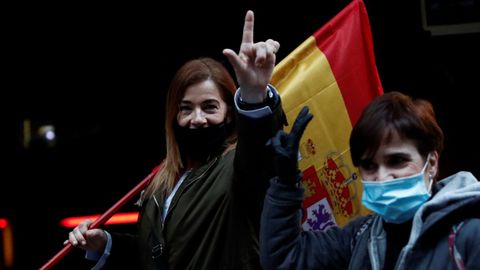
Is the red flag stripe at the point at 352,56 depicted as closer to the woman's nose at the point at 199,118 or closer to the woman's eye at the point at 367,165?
the woman's nose at the point at 199,118

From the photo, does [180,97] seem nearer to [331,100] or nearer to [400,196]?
[331,100]

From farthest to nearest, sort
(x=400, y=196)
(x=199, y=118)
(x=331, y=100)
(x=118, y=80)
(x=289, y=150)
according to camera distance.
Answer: (x=118, y=80) → (x=331, y=100) → (x=199, y=118) → (x=289, y=150) → (x=400, y=196)

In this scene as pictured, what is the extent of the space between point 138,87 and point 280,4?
70.5 inches

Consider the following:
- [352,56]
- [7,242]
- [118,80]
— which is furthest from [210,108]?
[7,242]

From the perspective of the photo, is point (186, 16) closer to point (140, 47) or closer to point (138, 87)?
point (140, 47)

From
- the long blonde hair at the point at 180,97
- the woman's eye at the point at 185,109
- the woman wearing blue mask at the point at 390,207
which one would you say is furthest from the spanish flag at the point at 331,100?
the woman wearing blue mask at the point at 390,207

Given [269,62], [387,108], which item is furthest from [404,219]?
[269,62]

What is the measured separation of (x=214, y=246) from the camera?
2.82 meters

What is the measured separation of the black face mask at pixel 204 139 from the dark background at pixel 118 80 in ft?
8.06

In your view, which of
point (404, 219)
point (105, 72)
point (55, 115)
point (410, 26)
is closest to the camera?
point (404, 219)

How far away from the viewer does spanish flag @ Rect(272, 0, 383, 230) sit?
10.7 ft

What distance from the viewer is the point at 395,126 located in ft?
7.76

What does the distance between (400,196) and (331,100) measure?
44.6 inches

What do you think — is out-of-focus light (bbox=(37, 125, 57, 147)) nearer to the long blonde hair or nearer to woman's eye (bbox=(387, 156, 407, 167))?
the long blonde hair
